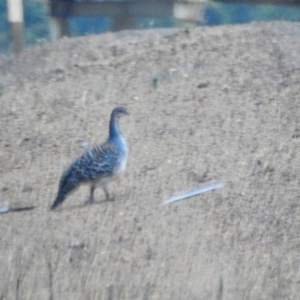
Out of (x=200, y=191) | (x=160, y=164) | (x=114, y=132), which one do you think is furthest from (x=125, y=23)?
(x=200, y=191)

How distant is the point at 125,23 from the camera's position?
14414mm

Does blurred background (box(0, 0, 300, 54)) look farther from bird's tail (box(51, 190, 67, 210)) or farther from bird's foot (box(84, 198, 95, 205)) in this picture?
bird's tail (box(51, 190, 67, 210))

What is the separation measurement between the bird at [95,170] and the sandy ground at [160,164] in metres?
0.19

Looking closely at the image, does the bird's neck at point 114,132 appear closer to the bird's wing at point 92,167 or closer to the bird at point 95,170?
the bird at point 95,170

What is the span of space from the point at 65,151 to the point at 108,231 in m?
2.08

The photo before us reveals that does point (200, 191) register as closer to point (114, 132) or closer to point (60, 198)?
point (114, 132)

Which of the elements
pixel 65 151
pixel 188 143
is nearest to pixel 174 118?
pixel 188 143

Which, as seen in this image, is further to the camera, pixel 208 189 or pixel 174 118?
pixel 174 118

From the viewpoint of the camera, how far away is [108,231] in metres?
7.98

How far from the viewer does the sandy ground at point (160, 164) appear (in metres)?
7.17

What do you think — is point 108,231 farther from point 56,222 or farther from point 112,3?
point 112,3

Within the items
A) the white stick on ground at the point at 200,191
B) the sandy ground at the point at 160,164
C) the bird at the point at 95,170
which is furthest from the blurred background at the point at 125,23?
the white stick on ground at the point at 200,191

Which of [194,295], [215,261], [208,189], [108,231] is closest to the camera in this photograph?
[194,295]

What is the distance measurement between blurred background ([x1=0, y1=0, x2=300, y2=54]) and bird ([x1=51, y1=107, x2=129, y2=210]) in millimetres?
4963
